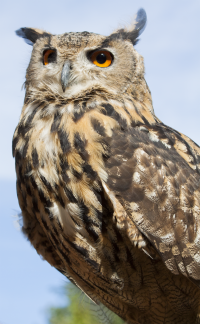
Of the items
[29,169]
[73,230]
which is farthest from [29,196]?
[73,230]

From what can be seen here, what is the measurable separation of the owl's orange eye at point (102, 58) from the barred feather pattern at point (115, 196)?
313mm

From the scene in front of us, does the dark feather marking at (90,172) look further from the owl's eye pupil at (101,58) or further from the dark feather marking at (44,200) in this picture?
the owl's eye pupil at (101,58)

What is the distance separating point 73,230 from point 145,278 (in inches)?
21.2

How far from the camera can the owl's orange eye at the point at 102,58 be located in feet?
7.82

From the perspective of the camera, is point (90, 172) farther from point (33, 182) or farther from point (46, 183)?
point (33, 182)

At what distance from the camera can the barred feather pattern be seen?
181 centimetres

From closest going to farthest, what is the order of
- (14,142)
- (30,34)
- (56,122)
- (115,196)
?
(115,196), (56,122), (14,142), (30,34)

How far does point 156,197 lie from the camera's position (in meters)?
1.84

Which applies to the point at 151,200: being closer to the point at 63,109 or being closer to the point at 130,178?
the point at 130,178

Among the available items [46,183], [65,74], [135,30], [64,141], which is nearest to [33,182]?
[46,183]

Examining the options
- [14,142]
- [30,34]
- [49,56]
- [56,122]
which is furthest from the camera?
[30,34]

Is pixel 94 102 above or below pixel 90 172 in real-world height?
above

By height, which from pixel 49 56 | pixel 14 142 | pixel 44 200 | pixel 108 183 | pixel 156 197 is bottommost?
pixel 156 197

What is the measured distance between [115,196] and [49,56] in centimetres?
126
